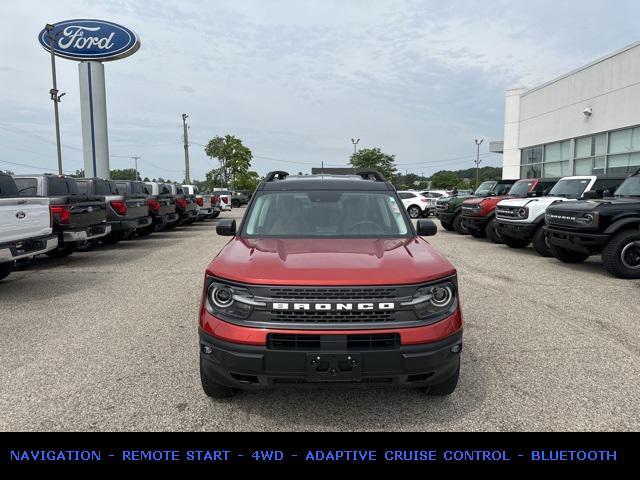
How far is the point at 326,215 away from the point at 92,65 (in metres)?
27.7

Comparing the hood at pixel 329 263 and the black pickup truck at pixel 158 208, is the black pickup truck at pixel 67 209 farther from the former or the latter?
the hood at pixel 329 263

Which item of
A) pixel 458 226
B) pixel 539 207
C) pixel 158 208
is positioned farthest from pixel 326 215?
pixel 458 226

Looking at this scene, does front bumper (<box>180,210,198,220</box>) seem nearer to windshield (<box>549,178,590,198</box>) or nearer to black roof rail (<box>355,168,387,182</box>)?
windshield (<box>549,178,590,198</box>)

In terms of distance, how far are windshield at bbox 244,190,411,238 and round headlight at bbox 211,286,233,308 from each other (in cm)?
105

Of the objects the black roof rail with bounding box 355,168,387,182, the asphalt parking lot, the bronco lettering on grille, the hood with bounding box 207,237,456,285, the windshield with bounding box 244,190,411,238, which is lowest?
the asphalt parking lot

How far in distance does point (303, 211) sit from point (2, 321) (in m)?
4.20

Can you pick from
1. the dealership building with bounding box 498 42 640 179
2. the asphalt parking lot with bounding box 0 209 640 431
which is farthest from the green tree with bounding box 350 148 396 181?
the asphalt parking lot with bounding box 0 209 640 431

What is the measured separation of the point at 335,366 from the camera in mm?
2771

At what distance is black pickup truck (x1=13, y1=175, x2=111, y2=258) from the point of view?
9.10 metres

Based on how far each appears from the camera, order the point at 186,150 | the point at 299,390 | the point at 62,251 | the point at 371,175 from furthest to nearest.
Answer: the point at 186,150, the point at 62,251, the point at 371,175, the point at 299,390

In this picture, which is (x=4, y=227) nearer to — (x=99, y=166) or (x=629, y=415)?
(x=629, y=415)

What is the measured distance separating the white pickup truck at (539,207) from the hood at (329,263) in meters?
8.00

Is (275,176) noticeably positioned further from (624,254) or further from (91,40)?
(91,40)
